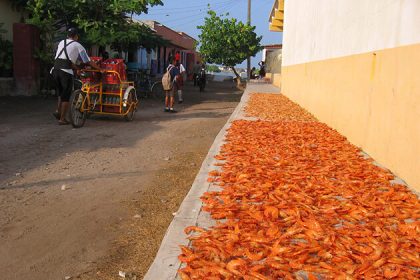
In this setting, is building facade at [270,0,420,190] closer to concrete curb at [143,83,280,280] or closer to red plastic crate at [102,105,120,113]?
concrete curb at [143,83,280,280]

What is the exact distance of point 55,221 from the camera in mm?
4059

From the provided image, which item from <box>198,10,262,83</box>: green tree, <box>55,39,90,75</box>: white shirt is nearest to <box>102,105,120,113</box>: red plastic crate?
<box>55,39,90,75</box>: white shirt

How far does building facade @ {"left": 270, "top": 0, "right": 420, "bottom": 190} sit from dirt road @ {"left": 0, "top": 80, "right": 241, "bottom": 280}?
251 centimetres

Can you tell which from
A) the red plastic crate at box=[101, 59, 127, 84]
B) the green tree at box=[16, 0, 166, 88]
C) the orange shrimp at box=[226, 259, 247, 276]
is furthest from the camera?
the green tree at box=[16, 0, 166, 88]

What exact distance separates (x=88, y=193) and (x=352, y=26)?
211 inches

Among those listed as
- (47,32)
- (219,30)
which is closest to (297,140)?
(47,32)

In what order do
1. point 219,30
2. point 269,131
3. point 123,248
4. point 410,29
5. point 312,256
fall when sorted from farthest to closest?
point 219,30 < point 269,131 < point 410,29 < point 123,248 < point 312,256

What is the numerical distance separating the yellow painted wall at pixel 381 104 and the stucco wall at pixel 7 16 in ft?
36.1

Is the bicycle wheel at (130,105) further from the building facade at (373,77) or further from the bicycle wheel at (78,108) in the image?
the building facade at (373,77)

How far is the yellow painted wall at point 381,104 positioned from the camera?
4.60m

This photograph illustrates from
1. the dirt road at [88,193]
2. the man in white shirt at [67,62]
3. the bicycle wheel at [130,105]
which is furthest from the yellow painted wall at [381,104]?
the man in white shirt at [67,62]

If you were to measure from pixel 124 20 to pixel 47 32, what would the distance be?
9.82 ft

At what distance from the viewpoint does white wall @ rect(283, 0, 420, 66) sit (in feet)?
16.8

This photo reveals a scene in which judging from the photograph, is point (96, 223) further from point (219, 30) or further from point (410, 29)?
point (219, 30)
